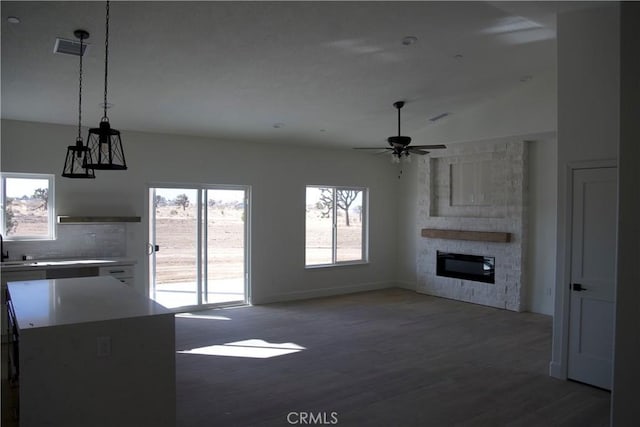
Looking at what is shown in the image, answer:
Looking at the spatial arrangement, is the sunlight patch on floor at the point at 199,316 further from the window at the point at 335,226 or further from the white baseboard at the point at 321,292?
the window at the point at 335,226

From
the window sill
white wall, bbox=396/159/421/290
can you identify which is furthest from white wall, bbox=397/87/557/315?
the window sill

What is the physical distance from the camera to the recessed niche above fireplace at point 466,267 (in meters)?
7.67

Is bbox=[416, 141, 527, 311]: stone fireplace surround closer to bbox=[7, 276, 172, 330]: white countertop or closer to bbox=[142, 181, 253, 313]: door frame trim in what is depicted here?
bbox=[142, 181, 253, 313]: door frame trim

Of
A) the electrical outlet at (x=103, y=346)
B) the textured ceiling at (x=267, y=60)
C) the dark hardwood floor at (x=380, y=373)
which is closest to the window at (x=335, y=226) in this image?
the dark hardwood floor at (x=380, y=373)

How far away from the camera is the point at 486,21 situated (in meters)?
4.45

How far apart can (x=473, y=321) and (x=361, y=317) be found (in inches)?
62.9

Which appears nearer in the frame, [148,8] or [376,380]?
[148,8]

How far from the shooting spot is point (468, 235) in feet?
25.6

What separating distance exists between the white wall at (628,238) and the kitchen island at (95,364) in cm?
287

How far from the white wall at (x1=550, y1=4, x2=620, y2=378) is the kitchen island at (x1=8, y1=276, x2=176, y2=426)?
3568 millimetres

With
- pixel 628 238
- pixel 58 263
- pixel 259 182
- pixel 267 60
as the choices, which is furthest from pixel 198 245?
pixel 628 238

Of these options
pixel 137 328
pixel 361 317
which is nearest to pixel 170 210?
pixel 361 317

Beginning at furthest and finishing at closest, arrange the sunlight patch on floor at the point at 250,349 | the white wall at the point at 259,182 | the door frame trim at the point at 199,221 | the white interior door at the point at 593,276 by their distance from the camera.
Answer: the door frame trim at the point at 199,221, the white wall at the point at 259,182, the sunlight patch on floor at the point at 250,349, the white interior door at the point at 593,276

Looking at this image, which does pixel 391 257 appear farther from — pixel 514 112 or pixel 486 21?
pixel 486 21
